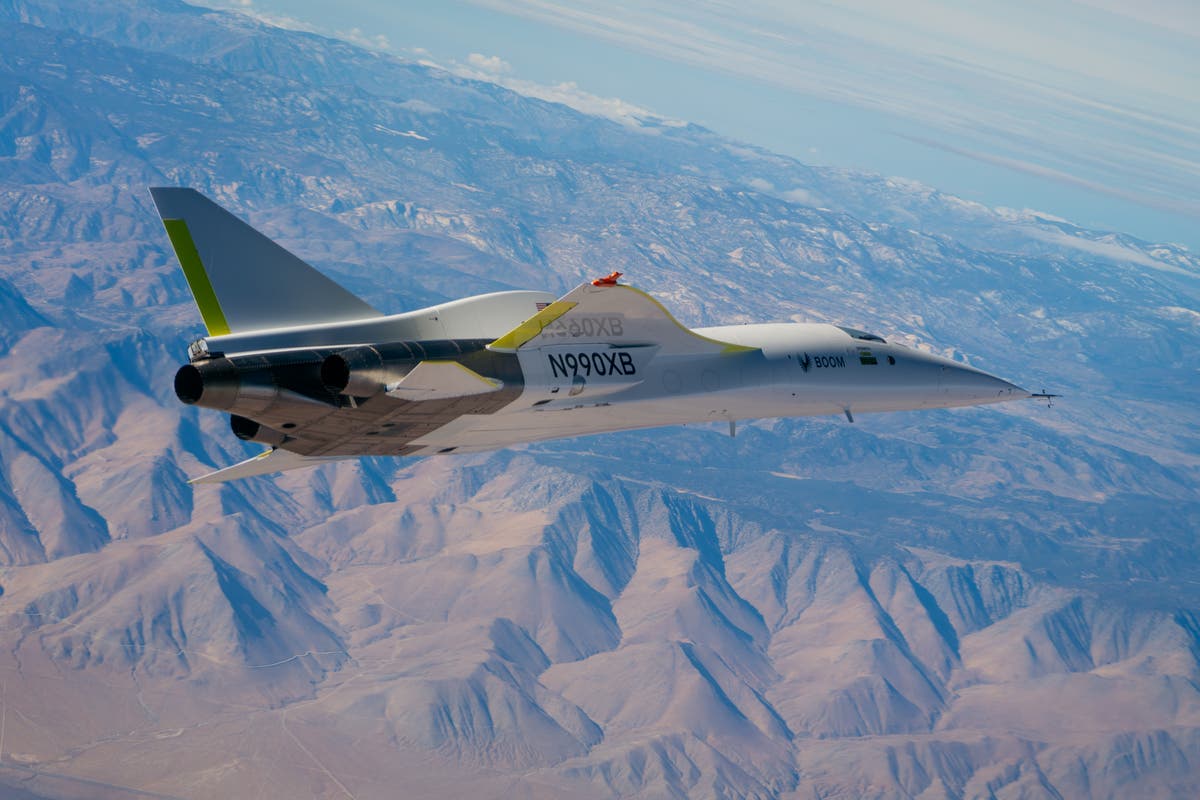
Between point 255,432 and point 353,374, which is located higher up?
point 353,374

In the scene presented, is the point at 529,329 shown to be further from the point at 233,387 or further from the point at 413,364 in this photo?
the point at 233,387

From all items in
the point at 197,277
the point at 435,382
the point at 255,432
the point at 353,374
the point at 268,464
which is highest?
the point at 197,277

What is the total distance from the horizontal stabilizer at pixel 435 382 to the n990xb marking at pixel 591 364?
8.66 ft

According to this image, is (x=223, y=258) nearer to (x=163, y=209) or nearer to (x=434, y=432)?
(x=163, y=209)

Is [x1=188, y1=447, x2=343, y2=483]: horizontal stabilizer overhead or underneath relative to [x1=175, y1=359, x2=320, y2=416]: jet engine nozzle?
underneath

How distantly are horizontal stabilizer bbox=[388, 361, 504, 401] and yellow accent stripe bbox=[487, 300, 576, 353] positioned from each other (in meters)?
1.77

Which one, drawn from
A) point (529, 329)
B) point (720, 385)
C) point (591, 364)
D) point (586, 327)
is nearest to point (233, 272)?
point (529, 329)

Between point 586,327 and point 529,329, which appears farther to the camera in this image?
point 586,327

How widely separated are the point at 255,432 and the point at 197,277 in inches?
125

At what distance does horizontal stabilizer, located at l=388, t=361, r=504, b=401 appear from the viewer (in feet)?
66.0

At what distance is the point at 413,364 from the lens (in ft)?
70.5

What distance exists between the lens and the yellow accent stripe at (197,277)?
72.2ft

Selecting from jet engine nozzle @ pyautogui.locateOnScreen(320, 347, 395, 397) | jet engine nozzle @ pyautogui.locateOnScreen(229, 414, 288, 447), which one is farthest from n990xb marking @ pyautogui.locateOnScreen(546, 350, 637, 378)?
jet engine nozzle @ pyautogui.locateOnScreen(229, 414, 288, 447)

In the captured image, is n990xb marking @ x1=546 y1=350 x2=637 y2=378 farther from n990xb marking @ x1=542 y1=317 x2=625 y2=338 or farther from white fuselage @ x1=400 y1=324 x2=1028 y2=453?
n990xb marking @ x1=542 y1=317 x2=625 y2=338
